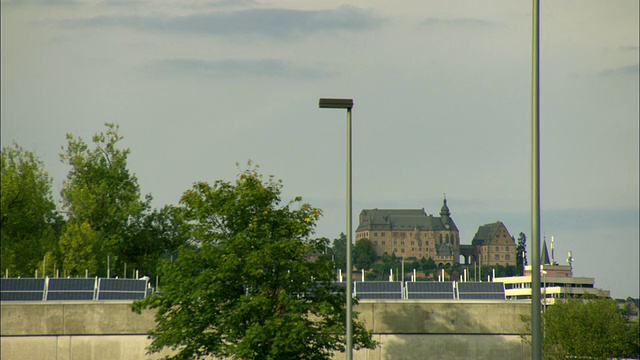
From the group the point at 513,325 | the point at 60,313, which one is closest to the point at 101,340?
the point at 60,313

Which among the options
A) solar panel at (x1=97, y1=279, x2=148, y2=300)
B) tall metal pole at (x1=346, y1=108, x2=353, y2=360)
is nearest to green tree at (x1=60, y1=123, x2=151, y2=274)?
solar panel at (x1=97, y1=279, x2=148, y2=300)

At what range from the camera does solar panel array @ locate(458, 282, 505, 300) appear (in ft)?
136

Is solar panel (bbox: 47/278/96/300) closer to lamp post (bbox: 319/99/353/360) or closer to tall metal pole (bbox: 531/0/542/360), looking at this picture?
lamp post (bbox: 319/99/353/360)

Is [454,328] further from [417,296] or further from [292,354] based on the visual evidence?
[292,354]

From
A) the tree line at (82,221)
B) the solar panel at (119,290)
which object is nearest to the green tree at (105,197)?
the tree line at (82,221)

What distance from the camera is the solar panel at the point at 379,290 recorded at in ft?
135

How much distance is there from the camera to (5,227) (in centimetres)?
6088

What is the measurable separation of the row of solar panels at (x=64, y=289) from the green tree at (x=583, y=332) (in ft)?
65.1

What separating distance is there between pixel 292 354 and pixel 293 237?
173 inches

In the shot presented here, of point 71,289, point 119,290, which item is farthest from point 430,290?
point 71,289

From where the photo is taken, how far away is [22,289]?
132ft

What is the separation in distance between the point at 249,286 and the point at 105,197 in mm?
41529

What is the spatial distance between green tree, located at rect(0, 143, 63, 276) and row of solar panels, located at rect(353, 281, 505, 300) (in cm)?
2866

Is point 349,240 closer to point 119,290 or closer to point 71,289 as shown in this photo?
point 119,290
